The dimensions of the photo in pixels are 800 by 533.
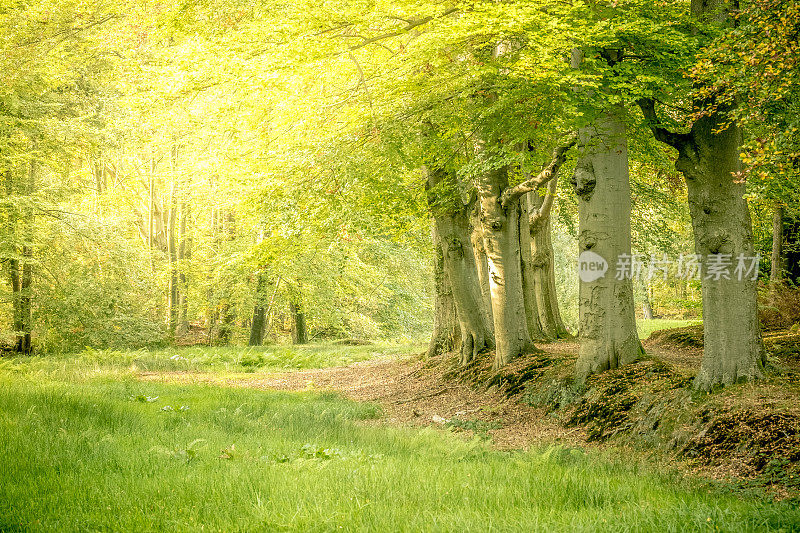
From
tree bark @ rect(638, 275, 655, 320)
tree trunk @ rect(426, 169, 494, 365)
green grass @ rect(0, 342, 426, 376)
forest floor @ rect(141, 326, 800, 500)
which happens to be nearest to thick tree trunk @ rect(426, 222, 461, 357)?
forest floor @ rect(141, 326, 800, 500)

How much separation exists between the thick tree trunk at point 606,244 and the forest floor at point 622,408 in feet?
1.35

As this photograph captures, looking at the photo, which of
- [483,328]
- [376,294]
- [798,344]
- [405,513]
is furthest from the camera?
[376,294]

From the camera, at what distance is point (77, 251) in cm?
2120

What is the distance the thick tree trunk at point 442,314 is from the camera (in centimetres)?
1653

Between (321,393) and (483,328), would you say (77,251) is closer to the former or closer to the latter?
(321,393)

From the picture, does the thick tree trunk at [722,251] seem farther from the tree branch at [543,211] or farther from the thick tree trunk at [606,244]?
the tree branch at [543,211]

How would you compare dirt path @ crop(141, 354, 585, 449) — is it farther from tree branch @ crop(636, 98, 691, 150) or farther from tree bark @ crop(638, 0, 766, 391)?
tree branch @ crop(636, 98, 691, 150)

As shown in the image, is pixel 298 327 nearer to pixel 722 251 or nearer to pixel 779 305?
pixel 779 305

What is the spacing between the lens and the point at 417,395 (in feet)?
41.3

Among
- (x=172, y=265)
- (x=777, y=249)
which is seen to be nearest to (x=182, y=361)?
(x=172, y=265)

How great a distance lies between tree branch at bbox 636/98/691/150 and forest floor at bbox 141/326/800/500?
10.5ft

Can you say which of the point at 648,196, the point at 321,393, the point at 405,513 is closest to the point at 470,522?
the point at 405,513

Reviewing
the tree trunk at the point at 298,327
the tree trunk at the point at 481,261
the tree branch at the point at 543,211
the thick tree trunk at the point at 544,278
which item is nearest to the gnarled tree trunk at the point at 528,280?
the tree branch at the point at 543,211

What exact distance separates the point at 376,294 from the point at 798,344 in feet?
61.7
